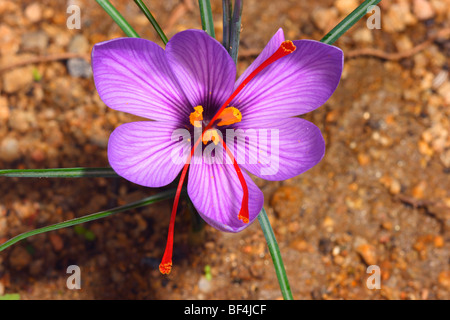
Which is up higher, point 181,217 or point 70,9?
point 70,9

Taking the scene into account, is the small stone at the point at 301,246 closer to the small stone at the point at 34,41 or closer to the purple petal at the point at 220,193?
the purple petal at the point at 220,193

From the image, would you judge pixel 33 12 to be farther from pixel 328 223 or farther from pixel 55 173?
pixel 328 223

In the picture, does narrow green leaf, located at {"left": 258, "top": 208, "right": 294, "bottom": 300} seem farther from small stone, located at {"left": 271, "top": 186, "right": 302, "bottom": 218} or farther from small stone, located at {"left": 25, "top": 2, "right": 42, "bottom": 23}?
small stone, located at {"left": 25, "top": 2, "right": 42, "bottom": 23}

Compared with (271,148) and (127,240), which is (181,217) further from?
(271,148)

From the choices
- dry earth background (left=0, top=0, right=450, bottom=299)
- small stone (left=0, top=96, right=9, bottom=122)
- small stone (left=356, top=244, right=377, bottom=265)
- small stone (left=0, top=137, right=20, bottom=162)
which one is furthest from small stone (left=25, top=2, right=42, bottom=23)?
small stone (left=356, top=244, right=377, bottom=265)
